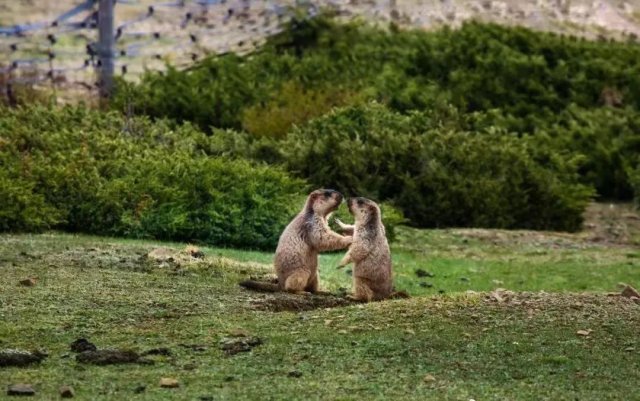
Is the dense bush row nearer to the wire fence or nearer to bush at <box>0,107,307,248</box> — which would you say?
bush at <box>0,107,307,248</box>

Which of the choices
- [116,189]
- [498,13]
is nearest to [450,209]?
[116,189]

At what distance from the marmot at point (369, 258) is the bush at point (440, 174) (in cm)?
679

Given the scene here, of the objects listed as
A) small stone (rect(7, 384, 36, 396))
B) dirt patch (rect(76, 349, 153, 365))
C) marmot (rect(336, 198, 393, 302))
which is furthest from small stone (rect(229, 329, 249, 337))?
small stone (rect(7, 384, 36, 396))

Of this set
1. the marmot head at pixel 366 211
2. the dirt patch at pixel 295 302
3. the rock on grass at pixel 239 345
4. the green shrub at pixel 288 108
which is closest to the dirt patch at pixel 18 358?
the rock on grass at pixel 239 345

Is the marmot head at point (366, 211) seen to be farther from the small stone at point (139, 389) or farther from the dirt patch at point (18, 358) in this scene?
the small stone at point (139, 389)

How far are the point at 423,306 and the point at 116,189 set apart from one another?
19.6 feet

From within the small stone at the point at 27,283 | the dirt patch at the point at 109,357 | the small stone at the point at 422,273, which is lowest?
the small stone at the point at 422,273

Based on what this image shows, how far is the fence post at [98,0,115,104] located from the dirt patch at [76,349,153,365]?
17.1m

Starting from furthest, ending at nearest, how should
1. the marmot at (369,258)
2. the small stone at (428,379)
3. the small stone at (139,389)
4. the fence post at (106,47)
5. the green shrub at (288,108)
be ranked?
the fence post at (106,47) → the green shrub at (288,108) → the marmot at (369,258) → the small stone at (428,379) → the small stone at (139,389)

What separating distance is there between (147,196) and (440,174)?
4.26m

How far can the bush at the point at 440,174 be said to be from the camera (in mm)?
18625

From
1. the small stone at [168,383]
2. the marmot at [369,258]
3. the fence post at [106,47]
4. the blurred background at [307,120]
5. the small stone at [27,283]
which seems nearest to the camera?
the small stone at [168,383]

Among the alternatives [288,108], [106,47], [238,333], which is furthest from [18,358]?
[106,47]

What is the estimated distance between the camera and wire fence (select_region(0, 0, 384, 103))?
29.6 m
